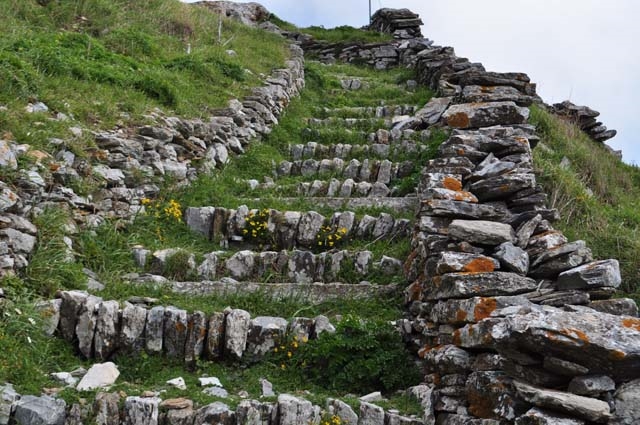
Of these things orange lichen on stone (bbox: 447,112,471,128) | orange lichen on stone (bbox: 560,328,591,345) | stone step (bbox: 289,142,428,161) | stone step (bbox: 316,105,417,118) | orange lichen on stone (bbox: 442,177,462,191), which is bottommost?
orange lichen on stone (bbox: 560,328,591,345)

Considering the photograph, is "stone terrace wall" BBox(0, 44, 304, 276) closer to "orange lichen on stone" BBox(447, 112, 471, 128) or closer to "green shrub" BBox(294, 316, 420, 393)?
"green shrub" BBox(294, 316, 420, 393)

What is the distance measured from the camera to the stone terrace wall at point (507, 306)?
3650mm

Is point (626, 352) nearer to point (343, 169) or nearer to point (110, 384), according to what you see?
point (110, 384)

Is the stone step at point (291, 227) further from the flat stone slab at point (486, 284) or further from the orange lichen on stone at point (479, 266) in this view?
the flat stone slab at point (486, 284)

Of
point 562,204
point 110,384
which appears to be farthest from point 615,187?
point 110,384

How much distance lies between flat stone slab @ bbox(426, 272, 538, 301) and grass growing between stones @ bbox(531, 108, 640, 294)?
2.36 m

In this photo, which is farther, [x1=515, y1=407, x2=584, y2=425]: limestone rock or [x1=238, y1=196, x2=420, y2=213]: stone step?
[x1=238, y1=196, x2=420, y2=213]: stone step

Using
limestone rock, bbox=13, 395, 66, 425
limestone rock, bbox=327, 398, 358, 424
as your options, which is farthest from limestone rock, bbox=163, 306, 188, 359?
limestone rock, bbox=327, 398, 358, 424

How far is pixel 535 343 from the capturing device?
374 centimetres

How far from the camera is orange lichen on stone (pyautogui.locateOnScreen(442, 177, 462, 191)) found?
6773 millimetres

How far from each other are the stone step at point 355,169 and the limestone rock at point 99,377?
16.8 ft

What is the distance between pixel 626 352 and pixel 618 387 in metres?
0.22

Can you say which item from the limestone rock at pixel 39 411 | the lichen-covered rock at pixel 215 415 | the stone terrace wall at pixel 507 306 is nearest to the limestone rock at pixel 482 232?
the stone terrace wall at pixel 507 306

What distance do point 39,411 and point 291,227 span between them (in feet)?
12.4
